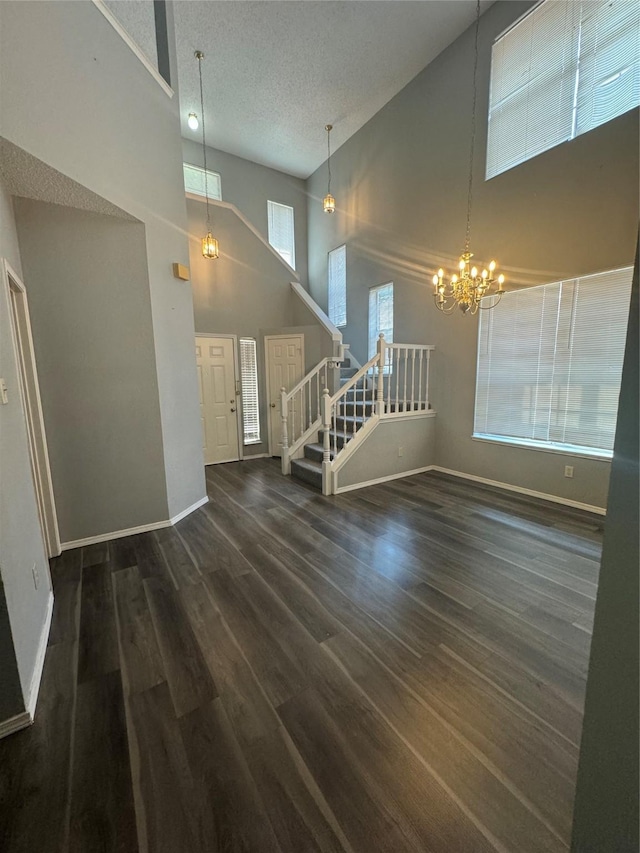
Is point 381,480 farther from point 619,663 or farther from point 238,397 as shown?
point 619,663

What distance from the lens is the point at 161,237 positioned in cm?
297

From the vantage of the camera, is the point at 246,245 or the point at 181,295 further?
the point at 246,245

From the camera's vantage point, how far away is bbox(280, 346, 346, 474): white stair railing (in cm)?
473

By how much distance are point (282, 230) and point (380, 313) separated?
3.28 metres

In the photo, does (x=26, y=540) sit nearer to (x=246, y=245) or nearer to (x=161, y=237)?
(x=161, y=237)

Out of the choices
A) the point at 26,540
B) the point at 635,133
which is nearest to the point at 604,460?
the point at 635,133

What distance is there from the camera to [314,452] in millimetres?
4648

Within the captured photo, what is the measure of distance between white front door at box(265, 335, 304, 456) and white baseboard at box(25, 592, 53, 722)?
380 cm

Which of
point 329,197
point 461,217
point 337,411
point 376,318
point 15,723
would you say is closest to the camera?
point 15,723

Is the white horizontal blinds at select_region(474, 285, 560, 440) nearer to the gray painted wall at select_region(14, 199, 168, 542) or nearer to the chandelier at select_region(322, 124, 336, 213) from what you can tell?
the chandelier at select_region(322, 124, 336, 213)

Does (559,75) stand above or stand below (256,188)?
below

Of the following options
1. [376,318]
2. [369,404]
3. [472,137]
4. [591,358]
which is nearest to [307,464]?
[369,404]

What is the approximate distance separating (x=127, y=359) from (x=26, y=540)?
5.30 ft

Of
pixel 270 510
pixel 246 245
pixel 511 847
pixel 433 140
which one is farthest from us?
pixel 246 245
